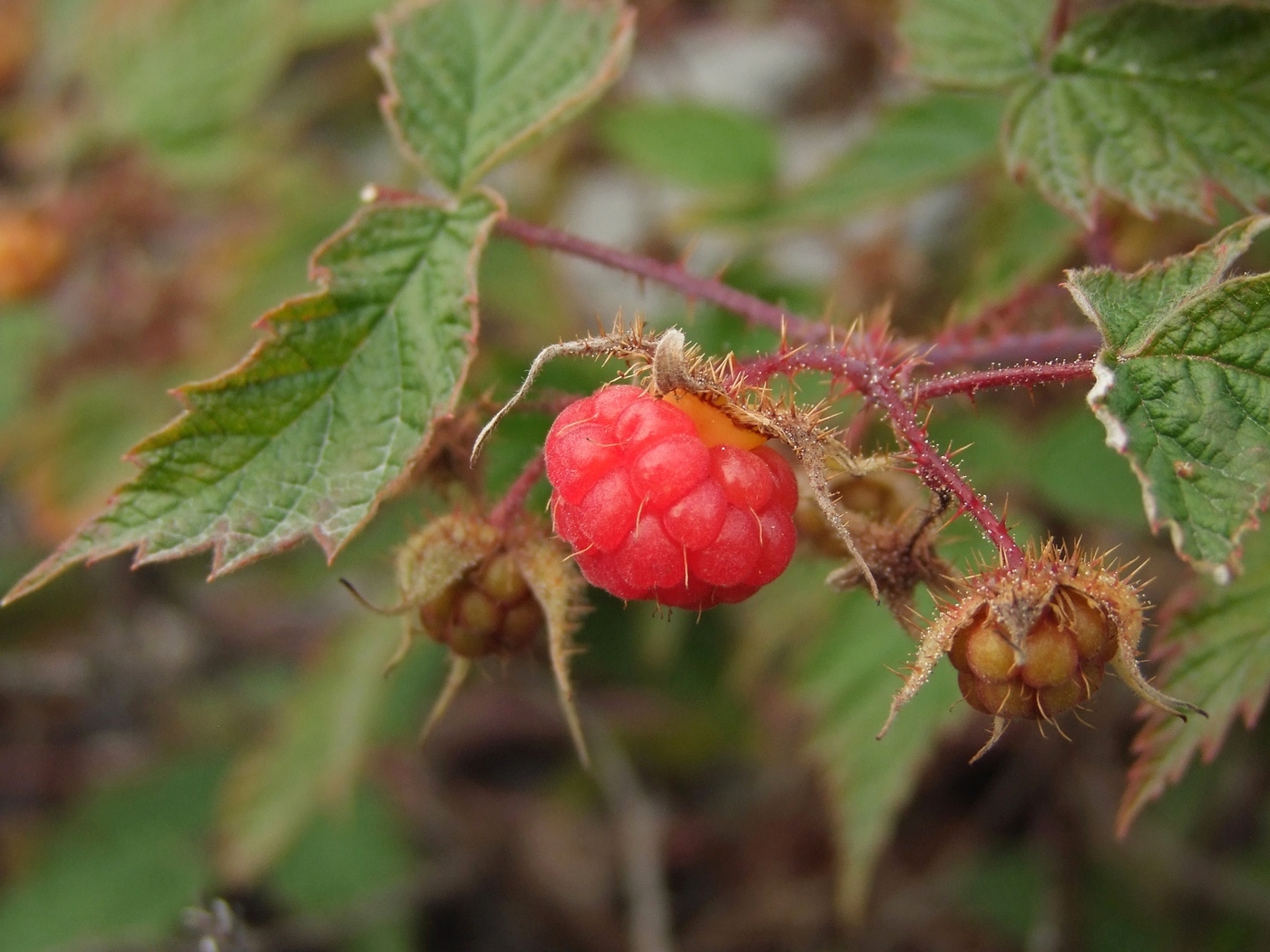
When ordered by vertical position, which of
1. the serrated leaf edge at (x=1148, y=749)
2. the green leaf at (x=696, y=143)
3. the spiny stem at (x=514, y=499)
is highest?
the spiny stem at (x=514, y=499)

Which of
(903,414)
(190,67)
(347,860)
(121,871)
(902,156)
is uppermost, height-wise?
(190,67)

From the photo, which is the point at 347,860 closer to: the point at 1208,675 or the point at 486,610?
the point at 486,610

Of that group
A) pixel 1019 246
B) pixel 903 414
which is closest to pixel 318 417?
pixel 903 414

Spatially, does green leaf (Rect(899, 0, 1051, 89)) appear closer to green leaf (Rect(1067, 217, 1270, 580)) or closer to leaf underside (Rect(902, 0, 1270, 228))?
leaf underside (Rect(902, 0, 1270, 228))

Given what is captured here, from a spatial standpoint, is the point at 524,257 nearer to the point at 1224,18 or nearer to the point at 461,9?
the point at 461,9

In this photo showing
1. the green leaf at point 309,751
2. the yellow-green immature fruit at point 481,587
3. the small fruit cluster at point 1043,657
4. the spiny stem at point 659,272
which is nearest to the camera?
the small fruit cluster at point 1043,657

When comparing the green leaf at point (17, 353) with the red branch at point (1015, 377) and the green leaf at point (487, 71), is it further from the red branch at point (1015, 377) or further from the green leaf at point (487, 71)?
the red branch at point (1015, 377)

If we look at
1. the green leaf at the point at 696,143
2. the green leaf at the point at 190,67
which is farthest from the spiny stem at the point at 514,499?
the green leaf at the point at 190,67

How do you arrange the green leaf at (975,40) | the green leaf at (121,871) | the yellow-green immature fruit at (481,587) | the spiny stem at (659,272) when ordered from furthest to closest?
1. the green leaf at (121,871)
2. the green leaf at (975,40)
3. the spiny stem at (659,272)
4. the yellow-green immature fruit at (481,587)
